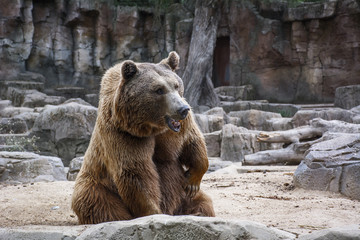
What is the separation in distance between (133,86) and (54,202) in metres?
2.10

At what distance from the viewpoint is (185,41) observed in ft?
60.1

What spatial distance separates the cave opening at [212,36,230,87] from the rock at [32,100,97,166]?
451 inches

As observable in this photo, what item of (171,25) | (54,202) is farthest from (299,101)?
(54,202)

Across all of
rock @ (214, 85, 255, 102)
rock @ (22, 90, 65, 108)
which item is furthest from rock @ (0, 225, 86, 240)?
rock @ (214, 85, 255, 102)

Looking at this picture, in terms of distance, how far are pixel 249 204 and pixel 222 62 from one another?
16.4 meters

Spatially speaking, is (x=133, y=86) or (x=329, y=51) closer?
(x=133, y=86)

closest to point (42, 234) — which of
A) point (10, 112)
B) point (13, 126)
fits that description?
point (13, 126)

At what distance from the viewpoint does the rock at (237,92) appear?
1752 cm

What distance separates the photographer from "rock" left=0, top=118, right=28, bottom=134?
429 inches

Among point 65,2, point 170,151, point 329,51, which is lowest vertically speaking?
point 170,151

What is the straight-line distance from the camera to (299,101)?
1745 cm

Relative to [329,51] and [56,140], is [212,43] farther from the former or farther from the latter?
[56,140]

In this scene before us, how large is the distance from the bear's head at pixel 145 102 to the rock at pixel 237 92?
14667mm

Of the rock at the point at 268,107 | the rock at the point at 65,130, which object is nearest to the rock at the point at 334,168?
the rock at the point at 65,130
